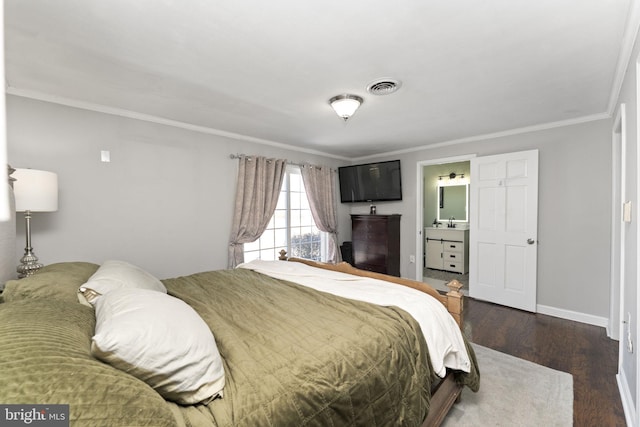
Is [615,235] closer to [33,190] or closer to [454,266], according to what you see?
[454,266]

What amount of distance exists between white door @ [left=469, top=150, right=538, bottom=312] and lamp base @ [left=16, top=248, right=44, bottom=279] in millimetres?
4732

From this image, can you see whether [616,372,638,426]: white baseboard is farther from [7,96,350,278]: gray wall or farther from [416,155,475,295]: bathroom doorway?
[7,96,350,278]: gray wall

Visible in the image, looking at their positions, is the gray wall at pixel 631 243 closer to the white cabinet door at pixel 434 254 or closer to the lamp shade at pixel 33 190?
the white cabinet door at pixel 434 254

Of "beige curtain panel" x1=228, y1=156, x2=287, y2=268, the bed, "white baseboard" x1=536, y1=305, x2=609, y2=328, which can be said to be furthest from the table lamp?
"white baseboard" x1=536, y1=305, x2=609, y2=328

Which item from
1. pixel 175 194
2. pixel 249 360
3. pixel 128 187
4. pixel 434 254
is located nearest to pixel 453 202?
pixel 434 254

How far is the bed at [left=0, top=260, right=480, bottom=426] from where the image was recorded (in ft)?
2.25

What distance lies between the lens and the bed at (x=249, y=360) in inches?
27.0

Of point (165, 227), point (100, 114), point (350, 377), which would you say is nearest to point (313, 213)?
point (165, 227)

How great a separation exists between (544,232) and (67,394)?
4.41 m

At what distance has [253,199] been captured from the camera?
13.1 feet

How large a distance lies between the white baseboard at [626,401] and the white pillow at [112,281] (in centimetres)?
292

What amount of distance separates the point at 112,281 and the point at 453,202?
19.8 ft

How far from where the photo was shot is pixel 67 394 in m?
0.64

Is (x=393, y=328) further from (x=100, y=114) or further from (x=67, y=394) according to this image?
(x=100, y=114)
